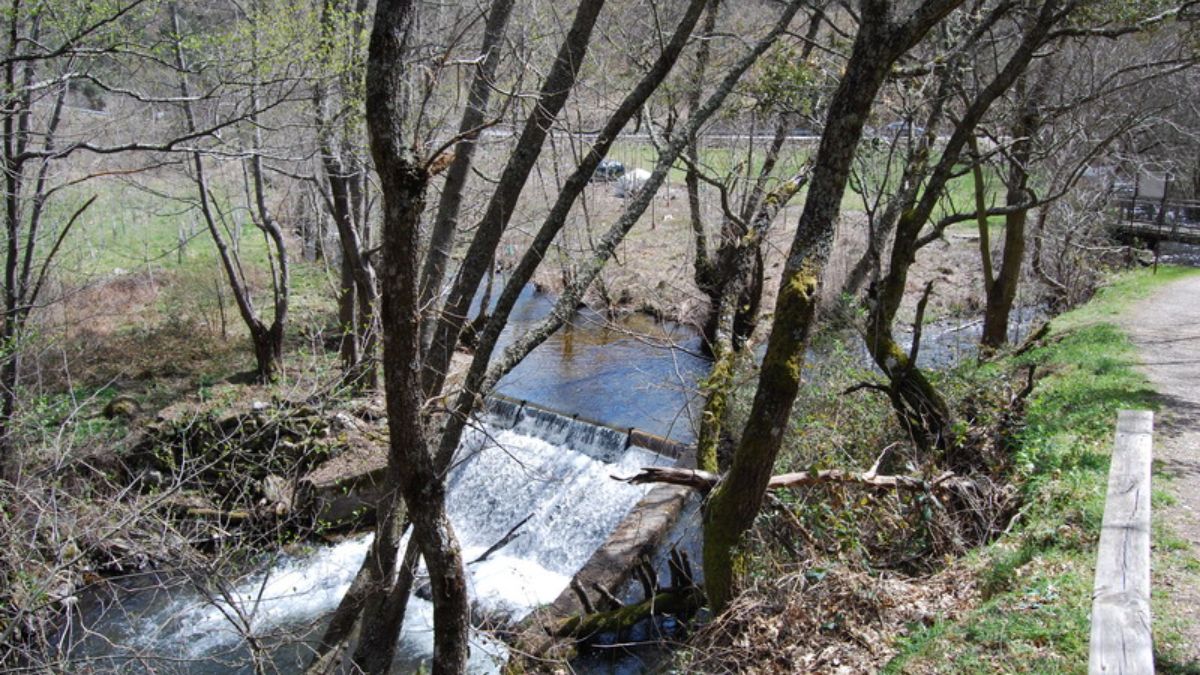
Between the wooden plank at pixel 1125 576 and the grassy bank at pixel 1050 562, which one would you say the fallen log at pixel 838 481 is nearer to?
the grassy bank at pixel 1050 562

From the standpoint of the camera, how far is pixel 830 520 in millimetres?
5820

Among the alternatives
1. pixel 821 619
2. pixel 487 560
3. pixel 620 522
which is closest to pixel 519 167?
pixel 821 619

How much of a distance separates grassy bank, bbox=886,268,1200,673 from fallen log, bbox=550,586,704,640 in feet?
8.56

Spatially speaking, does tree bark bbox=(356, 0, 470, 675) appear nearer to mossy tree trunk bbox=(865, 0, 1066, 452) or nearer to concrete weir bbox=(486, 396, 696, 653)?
concrete weir bbox=(486, 396, 696, 653)

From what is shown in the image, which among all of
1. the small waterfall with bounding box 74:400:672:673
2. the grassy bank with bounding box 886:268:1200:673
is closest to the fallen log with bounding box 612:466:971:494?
the grassy bank with bounding box 886:268:1200:673

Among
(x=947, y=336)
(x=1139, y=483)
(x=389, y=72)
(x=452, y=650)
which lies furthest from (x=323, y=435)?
(x=947, y=336)

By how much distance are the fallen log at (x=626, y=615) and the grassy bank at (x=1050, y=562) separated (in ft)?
8.56

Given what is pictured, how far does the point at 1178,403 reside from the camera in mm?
7434

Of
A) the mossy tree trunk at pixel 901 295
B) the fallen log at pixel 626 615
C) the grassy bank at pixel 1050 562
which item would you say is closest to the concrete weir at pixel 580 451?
the fallen log at pixel 626 615

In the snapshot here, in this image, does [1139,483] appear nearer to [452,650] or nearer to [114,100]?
[452,650]

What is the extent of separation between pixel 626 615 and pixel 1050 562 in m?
3.59

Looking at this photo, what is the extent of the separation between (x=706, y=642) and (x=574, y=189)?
10.2ft

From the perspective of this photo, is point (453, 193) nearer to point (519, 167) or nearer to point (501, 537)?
point (519, 167)

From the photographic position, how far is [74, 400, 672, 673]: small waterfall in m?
8.09
